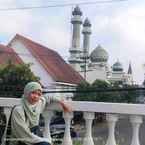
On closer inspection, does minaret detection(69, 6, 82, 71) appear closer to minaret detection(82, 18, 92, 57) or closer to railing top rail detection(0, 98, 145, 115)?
minaret detection(82, 18, 92, 57)

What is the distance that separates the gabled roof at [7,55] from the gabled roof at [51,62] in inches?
54.8

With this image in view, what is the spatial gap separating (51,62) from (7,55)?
7556mm

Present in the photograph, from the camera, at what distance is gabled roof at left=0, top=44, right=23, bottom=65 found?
136ft

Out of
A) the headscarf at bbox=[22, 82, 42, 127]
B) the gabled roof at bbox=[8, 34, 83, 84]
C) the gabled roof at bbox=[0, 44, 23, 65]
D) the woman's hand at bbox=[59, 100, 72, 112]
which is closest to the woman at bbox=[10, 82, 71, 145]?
the headscarf at bbox=[22, 82, 42, 127]

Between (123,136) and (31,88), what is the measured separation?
103 cm

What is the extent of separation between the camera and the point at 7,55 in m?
42.9

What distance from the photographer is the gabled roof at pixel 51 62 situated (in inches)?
1789

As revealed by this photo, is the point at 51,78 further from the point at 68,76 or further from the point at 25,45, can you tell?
the point at 68,76

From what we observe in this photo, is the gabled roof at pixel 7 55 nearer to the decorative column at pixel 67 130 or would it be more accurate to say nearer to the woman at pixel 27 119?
the decorative column at pixel 67 130

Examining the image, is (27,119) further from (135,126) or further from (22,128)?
(135,126)

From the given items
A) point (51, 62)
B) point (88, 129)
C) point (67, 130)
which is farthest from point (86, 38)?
point (88, 129)

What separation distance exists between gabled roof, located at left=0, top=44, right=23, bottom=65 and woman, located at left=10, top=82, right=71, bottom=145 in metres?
36.5

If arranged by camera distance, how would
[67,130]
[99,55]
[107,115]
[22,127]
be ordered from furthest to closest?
1. [99,55]
2. [67,130]
3. [107,115]
4. [22,127]

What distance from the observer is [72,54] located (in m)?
69.0
